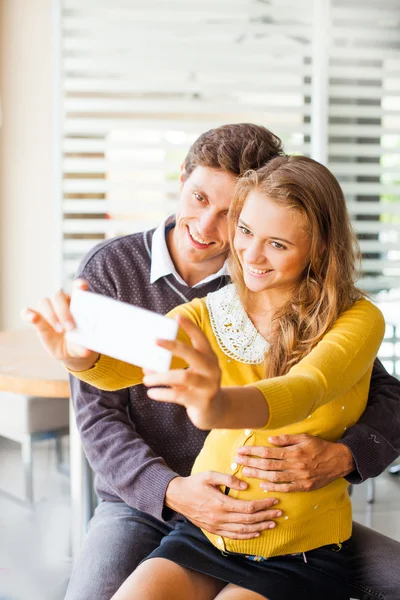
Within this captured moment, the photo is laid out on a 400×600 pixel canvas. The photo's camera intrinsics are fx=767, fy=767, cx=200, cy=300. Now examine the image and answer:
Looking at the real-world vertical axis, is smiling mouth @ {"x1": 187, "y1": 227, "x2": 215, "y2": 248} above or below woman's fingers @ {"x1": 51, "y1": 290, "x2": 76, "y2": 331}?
above

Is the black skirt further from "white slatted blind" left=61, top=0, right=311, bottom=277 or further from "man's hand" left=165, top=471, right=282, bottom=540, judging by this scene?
"white slatted blind" left=61, top=0, right=311, bottom=277

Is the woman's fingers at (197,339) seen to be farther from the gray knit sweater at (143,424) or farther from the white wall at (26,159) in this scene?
the white wall at (26,159)

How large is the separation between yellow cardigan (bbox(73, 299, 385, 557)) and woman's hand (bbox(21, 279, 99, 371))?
0.05 meters

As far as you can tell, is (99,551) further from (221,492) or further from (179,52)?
(179,52)

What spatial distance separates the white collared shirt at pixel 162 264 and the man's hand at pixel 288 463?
1.68 ft

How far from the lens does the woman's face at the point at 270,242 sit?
1.42m

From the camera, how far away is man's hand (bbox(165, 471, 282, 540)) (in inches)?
52.6

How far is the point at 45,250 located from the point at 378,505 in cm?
206

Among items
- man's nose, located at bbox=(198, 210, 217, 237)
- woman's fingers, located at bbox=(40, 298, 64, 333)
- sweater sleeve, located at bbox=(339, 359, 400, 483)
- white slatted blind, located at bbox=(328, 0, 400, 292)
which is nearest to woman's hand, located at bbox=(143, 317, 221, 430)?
woman's fingers, located at bbox=(40, 298, 64, 333)

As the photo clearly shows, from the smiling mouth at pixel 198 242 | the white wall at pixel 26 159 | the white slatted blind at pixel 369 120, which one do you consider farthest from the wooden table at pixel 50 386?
the white slatted blind at pixel 369 120

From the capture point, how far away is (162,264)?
5.67ft

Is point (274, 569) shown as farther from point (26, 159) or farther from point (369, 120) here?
point (369, 120)

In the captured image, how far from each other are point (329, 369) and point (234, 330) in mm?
310

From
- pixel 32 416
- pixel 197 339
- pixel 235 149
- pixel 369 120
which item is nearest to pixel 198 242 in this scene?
pixel 235 149
